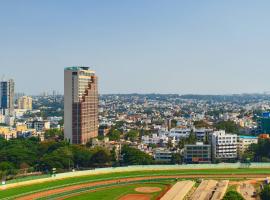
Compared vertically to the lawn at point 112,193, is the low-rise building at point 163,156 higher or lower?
higher

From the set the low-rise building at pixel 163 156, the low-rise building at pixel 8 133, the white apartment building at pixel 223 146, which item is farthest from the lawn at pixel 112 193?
the low-rise building at pixel 8 133

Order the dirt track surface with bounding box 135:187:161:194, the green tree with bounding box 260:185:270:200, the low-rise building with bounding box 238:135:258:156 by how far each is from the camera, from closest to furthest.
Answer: the green tree with bounding box 260:185:270:200 < the dirt track surface with bounding box 135:187:161:194 < the low-rise building with bounding box 238:135:258:156

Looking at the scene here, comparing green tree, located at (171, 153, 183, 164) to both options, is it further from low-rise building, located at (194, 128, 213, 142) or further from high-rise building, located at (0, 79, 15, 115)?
high-rise building, located at (0, 79, 15, 115)

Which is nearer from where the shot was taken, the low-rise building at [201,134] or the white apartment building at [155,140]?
the low-rise building at [201,134]

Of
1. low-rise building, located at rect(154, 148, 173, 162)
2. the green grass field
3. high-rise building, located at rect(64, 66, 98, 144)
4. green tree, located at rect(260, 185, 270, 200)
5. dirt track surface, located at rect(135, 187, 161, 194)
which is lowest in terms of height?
dirt track surface, located at rect(135, 187, 161, 194)

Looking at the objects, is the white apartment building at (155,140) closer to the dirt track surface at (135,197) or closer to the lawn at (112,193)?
the lawn at (112,193)

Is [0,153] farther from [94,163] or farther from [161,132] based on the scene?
[161,132]

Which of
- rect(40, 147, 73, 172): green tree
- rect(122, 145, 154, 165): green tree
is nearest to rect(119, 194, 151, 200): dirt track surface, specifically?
rect(40, 147, 73, 172): green tree

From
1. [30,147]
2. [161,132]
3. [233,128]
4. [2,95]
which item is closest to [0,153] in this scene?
[30,147]
